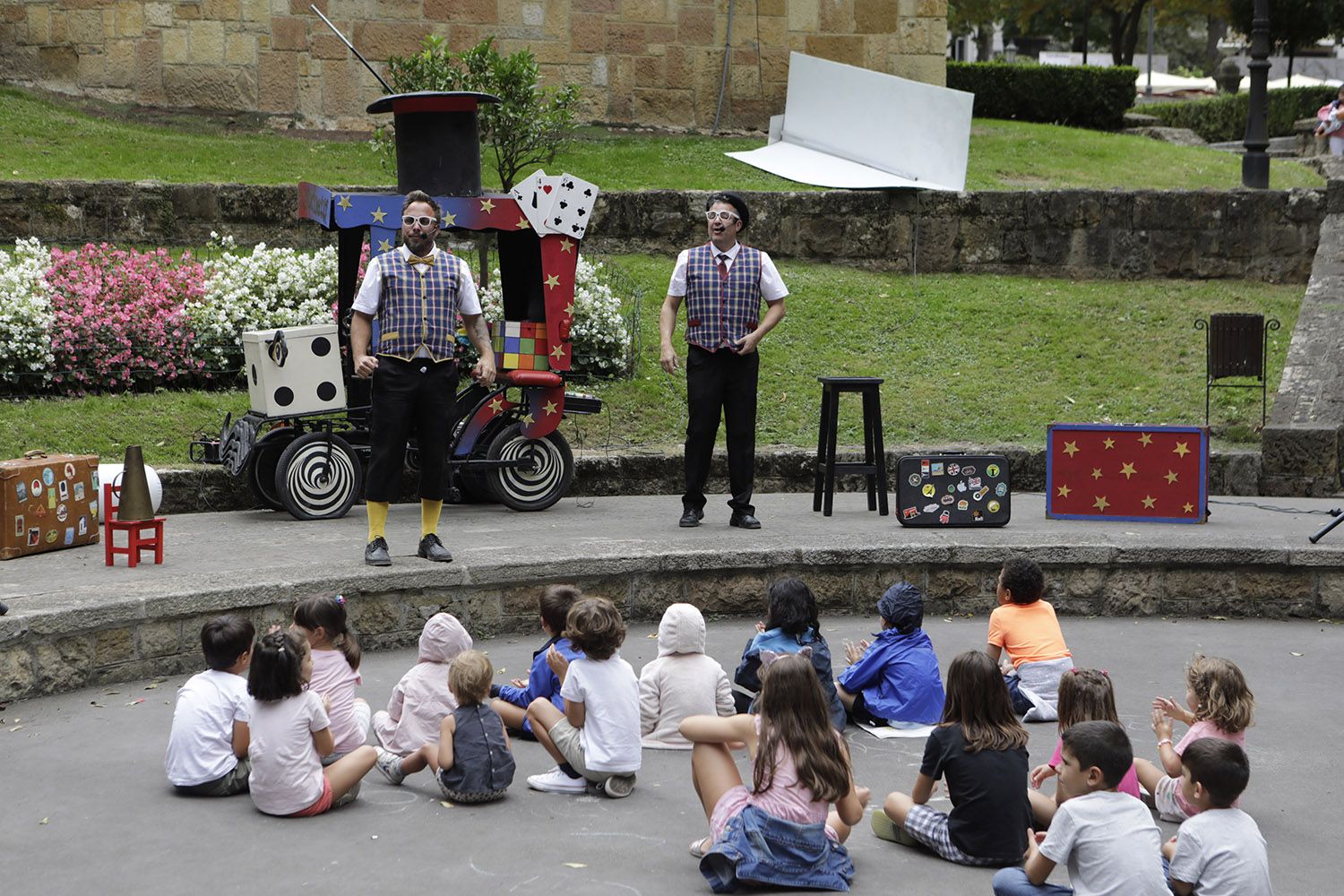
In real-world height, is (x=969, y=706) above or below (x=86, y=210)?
below

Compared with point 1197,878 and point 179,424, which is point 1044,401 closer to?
point 179,424

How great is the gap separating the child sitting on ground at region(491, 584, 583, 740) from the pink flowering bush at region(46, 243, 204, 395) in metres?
5.53

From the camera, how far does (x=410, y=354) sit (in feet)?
25.2

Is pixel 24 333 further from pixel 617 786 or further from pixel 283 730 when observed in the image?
pixel 617 786

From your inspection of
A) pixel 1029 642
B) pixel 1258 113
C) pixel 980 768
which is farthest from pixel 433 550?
pixel 1258 113

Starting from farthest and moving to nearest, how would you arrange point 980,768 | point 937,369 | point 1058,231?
1. point 1058,231
2. point 937,369
3. point 980,768

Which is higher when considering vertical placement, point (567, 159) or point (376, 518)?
point (567, 159)

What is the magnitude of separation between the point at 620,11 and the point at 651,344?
7.35m

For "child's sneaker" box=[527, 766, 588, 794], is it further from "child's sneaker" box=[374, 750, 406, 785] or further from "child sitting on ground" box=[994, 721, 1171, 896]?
"child sitting on ground" box=[994, 721, 1171, 896]

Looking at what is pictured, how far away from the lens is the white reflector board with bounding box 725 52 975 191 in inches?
623

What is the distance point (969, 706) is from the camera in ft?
15.6

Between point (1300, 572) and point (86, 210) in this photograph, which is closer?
point (1300, 572)

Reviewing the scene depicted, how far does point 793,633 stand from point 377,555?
95.0 inches

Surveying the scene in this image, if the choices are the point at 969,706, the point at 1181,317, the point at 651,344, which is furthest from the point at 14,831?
the point at 1181,317
